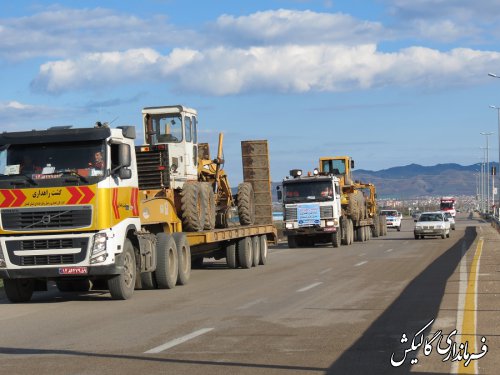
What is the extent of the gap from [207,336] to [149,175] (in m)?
9.65

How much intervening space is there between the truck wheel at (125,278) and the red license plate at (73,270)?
900 millimetres

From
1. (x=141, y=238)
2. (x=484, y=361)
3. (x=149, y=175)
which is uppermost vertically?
(x=149, y=175)

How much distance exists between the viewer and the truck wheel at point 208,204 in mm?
22327

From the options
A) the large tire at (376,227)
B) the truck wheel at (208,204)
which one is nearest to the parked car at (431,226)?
the large tire at (376,227)

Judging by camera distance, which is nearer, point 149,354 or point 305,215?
point 149,354

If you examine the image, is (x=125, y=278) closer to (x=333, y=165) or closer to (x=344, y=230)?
(x=344, y=230)

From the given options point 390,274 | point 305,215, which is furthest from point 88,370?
point 305,215

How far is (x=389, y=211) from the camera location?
71.4 meters

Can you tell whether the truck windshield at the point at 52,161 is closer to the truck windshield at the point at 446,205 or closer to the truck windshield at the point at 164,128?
the truck windshield at the point at 164,128

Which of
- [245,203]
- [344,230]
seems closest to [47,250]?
[245,203]

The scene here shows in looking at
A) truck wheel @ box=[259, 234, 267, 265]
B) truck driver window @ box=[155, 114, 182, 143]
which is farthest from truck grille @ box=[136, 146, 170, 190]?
truck wheel @ box=[259, 234, 267, 265]

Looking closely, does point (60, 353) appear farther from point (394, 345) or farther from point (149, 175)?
point (149, 175)

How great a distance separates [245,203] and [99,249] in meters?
11.0

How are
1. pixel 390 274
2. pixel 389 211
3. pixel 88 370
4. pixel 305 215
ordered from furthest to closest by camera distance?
1. pixel 389 211
2. pixel 305 215
3. pixel 390 274
4. pixel 88 370
